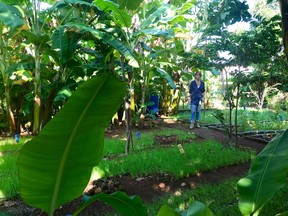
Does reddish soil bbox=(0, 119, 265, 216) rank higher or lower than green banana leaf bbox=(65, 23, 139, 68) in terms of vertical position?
lower

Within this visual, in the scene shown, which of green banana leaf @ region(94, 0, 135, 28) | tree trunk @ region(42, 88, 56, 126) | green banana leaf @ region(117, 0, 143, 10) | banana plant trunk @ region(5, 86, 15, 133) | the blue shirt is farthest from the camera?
the blue shirt

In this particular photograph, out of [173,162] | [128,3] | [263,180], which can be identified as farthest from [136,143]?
[263,180]

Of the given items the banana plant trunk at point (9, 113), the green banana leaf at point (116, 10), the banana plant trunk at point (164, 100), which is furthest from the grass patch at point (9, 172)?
the banana plant trunk at point (164, 100)

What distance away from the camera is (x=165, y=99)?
35.6 ft

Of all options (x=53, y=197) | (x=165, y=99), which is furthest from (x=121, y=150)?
(x=165, y=99)

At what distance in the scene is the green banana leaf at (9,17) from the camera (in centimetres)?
479

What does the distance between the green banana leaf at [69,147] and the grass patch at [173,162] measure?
246cm

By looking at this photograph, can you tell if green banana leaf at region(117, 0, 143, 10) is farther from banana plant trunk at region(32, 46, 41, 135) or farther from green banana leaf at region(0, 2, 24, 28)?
banana plant trunk at region(32, 46, 41, 135)

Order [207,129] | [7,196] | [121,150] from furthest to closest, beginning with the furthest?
[207,129] → [121,150] → [7,196]

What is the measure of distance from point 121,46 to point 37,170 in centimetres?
377

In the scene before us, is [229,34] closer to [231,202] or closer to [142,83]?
[231,202]

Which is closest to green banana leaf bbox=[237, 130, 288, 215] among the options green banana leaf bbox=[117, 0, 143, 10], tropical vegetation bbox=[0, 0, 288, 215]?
tropical vegetation bbox=[0, 0, 288, 215]

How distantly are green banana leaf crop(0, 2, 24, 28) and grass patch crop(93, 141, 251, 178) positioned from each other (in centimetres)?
283

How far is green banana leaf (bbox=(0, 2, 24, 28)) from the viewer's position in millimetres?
4789
